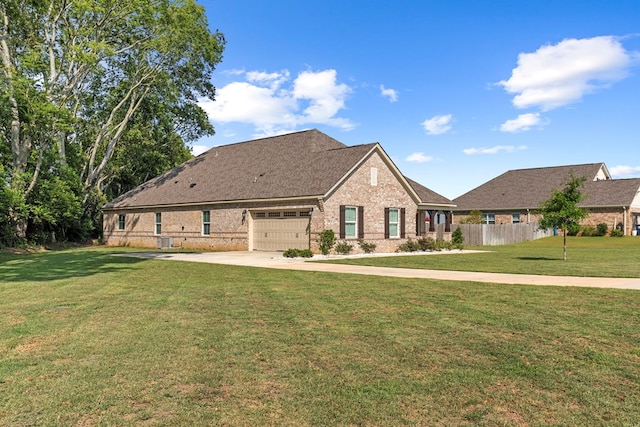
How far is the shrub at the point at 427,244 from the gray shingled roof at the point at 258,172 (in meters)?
6.66

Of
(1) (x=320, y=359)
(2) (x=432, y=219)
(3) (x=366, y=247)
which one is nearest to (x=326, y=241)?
(3) (x=366, y=247)

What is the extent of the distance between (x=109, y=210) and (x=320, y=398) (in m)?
38.2

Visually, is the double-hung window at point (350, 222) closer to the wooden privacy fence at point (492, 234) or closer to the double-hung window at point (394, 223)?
the double-hung window at point (394, 223)

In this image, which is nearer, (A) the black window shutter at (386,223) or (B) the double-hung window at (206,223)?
(A) the black window shutter at (386,223)

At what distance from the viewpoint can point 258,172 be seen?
30.5 metres

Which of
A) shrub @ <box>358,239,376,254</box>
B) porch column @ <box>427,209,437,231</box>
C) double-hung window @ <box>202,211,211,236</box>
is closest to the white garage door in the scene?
shrub @ <box>358,239,376,254</box>

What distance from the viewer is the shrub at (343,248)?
2453 cm

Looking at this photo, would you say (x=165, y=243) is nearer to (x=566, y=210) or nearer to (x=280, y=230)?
(x=280, y=230)

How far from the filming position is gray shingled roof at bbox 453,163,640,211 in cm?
4497

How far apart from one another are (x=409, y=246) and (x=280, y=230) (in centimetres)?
758

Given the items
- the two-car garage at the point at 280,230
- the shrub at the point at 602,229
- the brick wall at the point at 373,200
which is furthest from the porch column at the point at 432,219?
the shrub at the point at 602,229

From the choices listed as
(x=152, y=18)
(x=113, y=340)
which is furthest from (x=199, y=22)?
(x=113, y=340)

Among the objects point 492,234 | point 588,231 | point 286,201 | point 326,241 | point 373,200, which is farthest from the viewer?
point 588,231

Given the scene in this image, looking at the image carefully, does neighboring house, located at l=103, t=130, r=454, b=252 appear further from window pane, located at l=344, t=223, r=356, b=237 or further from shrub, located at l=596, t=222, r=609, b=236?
shrub, located at l=596, t=222, r=609, b=236
